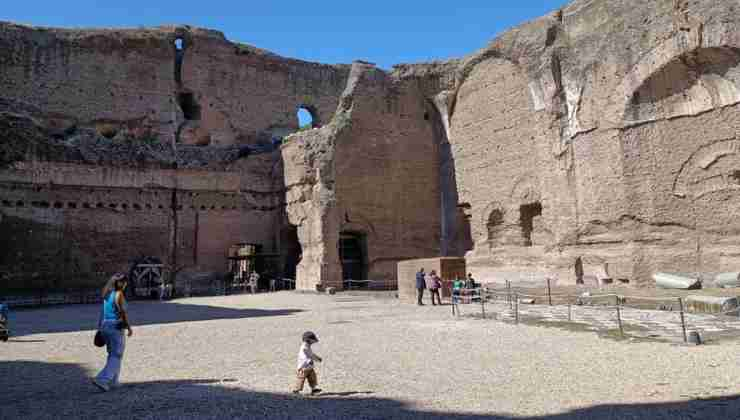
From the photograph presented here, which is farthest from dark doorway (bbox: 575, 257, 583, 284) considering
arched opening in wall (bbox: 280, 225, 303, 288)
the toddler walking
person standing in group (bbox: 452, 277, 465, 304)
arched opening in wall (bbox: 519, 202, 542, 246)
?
the toddler walking

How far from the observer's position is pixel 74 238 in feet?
61.1

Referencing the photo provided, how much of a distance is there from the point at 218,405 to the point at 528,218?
557 inches

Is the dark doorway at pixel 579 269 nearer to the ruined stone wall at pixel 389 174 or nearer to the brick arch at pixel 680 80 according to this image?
the brick arch at pixel 680 80

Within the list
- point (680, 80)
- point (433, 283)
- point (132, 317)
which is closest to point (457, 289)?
point (433, 283)

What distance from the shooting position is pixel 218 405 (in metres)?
4.15

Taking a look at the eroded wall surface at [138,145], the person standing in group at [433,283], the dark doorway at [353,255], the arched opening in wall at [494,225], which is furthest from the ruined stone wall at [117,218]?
the person standing in group at [433,283]

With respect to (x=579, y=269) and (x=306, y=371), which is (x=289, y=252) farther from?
(x=306, y=371)

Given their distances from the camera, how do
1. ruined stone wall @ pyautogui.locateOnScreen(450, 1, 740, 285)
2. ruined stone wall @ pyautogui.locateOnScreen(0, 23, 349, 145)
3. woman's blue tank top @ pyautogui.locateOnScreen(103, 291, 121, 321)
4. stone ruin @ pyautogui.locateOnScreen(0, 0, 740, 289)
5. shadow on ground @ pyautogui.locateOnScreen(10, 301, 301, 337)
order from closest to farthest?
woman's blue tank top @ pyautogui.locateOnScreen(103, 291, 121, 321) → shadow on ground @ pyautogui.locateOnScreen(10, 301, 301, 337) → ruined stone wall @ pyautogui.locateOnScreen(450, 1, 740, 285) → stone ruin @ pyautogui.locateOnScreen(0, 0, 740, 289) → ruined stone wall @ pyautogui.locateOnScreen(0, 23, 349, 145)

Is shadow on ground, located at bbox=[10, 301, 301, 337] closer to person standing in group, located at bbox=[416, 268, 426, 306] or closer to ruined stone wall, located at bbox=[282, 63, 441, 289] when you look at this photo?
person standing in group, located at bbox=[416, 268, 426, 306]

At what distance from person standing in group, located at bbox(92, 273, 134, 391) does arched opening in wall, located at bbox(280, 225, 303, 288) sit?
15.7 metres

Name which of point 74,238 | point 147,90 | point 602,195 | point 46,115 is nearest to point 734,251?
point 602,195

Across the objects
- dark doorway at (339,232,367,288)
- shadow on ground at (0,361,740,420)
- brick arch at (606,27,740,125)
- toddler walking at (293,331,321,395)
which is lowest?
shadow on ground at (0,361,740,420)

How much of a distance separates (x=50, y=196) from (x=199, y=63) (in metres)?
8.87

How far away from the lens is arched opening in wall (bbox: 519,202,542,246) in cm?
1680
